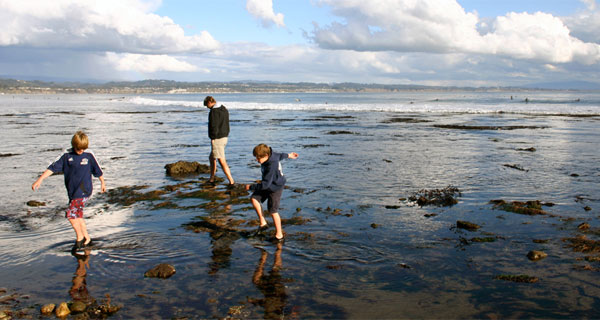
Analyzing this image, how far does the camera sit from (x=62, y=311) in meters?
4.52

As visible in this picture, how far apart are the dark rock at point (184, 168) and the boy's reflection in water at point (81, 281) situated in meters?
6.50

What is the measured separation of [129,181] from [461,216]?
8.49 metres

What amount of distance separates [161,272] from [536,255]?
16.7 feet

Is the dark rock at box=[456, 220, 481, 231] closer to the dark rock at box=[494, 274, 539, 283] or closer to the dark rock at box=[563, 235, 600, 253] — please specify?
the dark rock at box=[563, 235, 600, 253]

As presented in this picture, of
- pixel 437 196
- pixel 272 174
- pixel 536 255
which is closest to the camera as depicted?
pixel 536 255

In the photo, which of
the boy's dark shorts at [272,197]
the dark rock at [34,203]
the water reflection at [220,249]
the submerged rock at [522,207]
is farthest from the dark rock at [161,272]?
the submerged rock at [522,207]

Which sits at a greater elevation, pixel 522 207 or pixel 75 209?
pixel 75 209

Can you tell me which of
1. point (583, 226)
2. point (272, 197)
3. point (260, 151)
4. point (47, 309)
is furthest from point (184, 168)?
point (583, 226)

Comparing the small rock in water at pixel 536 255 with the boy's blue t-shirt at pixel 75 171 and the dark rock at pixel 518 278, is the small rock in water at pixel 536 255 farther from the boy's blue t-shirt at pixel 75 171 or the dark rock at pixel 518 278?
the boy's blue t-shirt at pixel 75 171

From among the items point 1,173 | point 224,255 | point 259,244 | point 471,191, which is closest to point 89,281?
point 224,255

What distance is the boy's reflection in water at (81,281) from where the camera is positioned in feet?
16.2

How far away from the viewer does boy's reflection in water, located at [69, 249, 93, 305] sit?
4.94 m

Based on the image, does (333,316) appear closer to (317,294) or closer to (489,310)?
(317,294)

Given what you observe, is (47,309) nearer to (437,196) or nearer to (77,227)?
(77,227)
